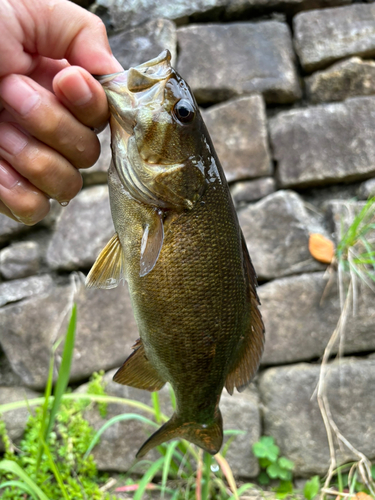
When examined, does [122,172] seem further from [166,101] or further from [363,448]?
[363,448]

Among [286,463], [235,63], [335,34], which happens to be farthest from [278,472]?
[335,34]

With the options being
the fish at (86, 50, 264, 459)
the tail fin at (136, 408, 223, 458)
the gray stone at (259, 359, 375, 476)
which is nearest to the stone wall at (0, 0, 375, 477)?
the gray stone at (259, 359, 375, 476)

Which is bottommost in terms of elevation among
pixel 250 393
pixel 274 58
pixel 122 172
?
pixel 250 393

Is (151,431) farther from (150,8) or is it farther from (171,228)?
(150,8)

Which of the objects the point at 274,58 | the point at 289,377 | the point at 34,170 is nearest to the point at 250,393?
the point at 289,377

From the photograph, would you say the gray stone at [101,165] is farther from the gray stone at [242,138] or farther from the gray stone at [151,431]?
the gray stone at [151,431]

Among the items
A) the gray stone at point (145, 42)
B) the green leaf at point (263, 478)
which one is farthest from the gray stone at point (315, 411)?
the gray stone at point (145, 42)
